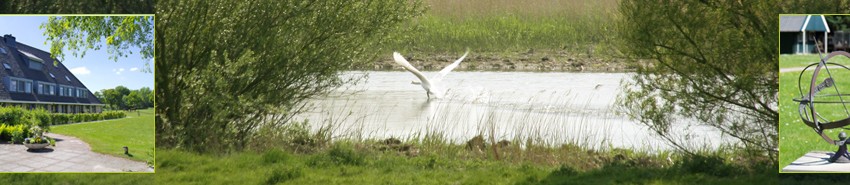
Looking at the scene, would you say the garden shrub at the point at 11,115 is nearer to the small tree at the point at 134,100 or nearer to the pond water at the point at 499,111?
the small tree at the point at 134,100

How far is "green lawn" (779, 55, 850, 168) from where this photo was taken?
638 cm

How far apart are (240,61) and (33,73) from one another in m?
2.46

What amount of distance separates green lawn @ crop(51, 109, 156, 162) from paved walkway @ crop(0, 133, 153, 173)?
0.18 feet

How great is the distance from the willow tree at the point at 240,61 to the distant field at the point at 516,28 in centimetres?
1832

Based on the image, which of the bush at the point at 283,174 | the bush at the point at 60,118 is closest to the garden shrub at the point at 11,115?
the bush at the point at 60,118

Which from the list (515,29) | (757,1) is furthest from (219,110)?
(515,29)

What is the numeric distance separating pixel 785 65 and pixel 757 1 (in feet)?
7.96

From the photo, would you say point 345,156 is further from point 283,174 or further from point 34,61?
point 34,61

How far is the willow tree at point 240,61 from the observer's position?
9.55 metres

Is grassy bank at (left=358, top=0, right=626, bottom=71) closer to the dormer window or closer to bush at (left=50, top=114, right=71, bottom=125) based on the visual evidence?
bush at (left=50, top=114, right=71, bottom=125)

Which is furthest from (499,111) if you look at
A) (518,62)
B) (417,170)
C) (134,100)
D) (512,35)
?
(512,35)

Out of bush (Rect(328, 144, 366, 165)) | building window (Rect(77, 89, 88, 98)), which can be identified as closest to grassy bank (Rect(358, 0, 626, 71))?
bush (Rect(328, 144, 366, 165))

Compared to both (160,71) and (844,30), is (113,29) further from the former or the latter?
(844,30)

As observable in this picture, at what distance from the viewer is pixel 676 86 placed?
9.95 meters
